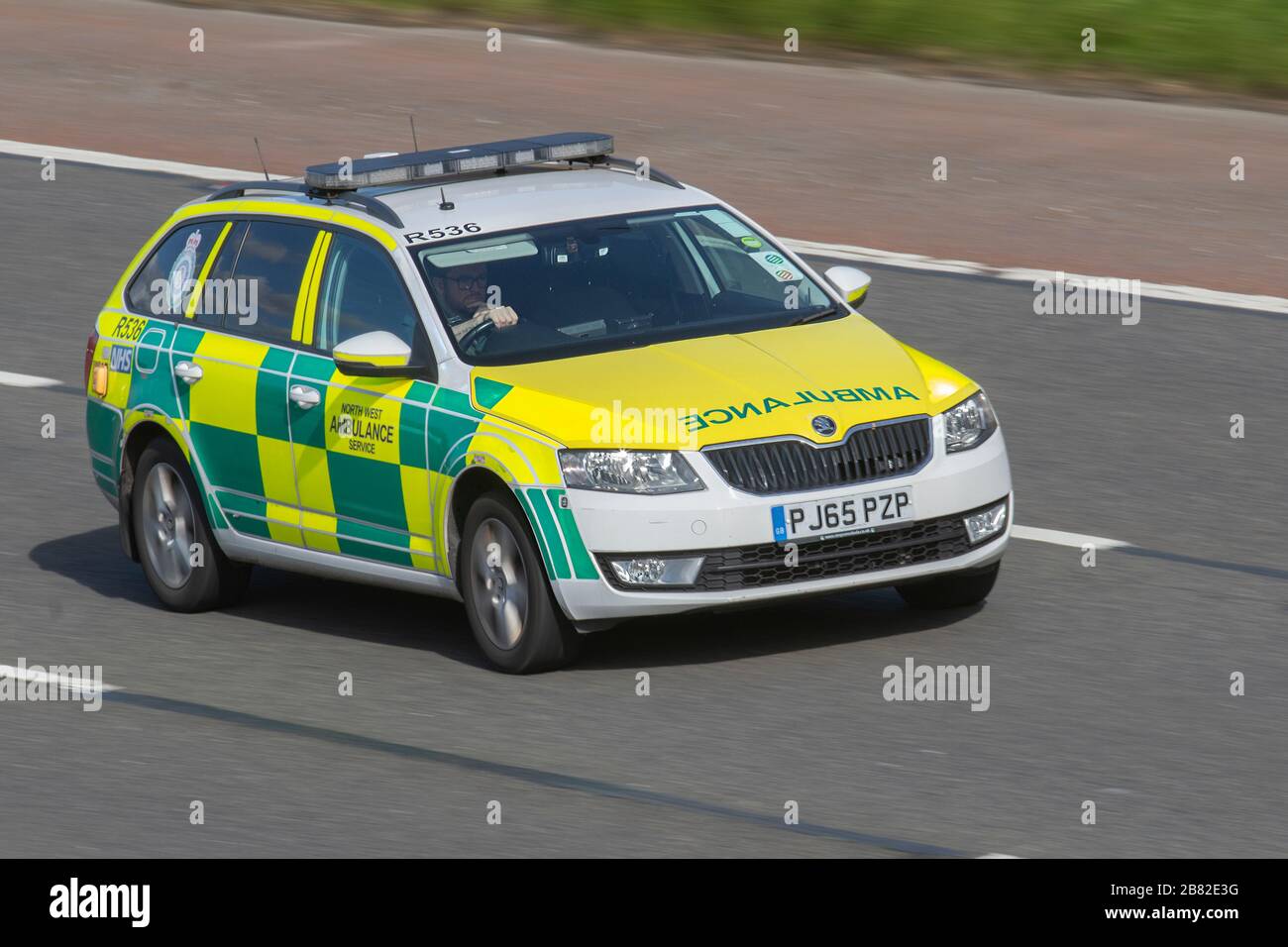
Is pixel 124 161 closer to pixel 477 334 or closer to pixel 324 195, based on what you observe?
pixel 324 195

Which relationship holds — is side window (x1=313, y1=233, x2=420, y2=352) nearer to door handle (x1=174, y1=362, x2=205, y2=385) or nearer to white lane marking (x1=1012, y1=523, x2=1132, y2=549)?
door handle (x1=174, y1=362, x2=205, y2=385)

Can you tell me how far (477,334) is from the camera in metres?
9.47

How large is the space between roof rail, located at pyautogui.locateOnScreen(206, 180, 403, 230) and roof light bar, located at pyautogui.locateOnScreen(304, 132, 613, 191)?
34 mm

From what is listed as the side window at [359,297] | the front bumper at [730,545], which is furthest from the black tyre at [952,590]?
the side window at [359,297]

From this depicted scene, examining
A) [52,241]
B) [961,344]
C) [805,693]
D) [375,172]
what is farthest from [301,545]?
[52,241]

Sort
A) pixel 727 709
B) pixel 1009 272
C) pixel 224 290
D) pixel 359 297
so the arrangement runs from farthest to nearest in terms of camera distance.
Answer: pixel 1009 272
pixel 224 290
pixel 359 297
pixel 727 709

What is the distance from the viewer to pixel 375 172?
10211 millimetres

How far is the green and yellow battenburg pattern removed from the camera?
898 cm

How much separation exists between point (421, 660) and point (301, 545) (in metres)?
0.84

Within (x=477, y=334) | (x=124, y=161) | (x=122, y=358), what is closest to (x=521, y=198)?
(x=477, y=334)

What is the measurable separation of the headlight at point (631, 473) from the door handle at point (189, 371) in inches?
88.3

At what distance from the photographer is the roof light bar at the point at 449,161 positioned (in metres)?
10.2

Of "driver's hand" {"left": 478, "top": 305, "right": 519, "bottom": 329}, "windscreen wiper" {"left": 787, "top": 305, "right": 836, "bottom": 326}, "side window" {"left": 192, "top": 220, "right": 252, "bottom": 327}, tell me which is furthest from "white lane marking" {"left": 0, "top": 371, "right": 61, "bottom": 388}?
"windscreen wiper" {"left": 787, "top": 305, "right": 836, "bottom": 326}

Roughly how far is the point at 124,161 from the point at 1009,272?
7.07 meters
